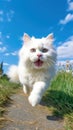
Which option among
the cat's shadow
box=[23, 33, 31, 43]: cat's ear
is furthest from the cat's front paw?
box=[23, 33, 31, 43]: cat's ear

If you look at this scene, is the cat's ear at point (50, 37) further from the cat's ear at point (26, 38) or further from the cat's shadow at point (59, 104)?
the cat's shadow at point (59, 104)

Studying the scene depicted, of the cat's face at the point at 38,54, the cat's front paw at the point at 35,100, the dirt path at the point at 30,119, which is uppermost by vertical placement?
the cat's face at the point at 38,54

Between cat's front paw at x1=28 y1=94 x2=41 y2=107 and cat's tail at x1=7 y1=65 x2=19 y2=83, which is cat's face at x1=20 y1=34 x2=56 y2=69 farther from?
cat's tail at x1=7 y1=65 x2=19 y2=83

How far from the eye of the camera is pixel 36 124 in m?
3.63

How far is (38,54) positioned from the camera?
4469mm

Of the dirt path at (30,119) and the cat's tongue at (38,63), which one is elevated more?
the cat's tongue at (38,63)

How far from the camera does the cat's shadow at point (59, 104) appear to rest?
419 cm

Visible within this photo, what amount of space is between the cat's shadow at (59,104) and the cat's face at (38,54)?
32.6 inches

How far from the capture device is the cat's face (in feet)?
15.0

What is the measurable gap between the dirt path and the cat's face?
33.2 inches

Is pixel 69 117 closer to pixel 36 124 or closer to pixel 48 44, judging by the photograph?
pixel 36 124

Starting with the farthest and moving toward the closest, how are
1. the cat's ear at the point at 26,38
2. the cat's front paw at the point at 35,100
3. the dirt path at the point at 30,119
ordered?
1. the cat's ear at the point at 26,38
2. the cat's front paw at the point at 35,100
3. the dirt path at the point at 30,119

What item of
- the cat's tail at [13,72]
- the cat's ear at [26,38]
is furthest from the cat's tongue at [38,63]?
the cat's tail at [13,72]

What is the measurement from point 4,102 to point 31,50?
44.2 inches
